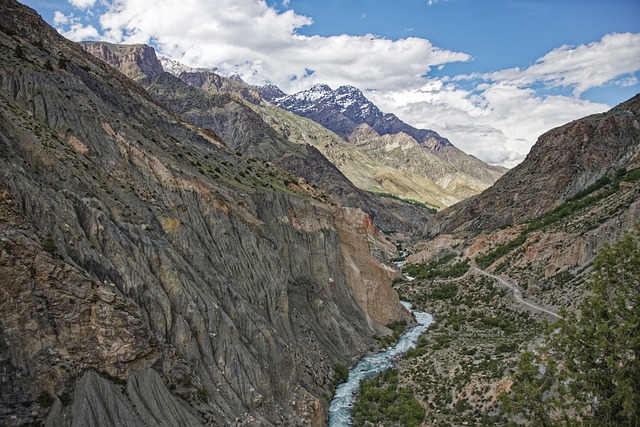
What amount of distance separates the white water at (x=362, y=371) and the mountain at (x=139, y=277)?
1310 mm

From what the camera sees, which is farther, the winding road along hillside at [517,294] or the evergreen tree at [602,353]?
the winding road along hillside at [517,294]

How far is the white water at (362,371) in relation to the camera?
38406 mm

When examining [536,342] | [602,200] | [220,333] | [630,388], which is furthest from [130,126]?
[602,200]

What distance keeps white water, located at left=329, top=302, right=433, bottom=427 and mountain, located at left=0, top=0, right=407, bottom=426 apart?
1310mm

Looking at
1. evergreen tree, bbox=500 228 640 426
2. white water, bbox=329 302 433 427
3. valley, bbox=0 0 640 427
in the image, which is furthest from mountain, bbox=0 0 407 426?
evergreen tree, bbox=500 228 640 426

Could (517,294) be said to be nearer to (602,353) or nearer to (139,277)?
(139,277)

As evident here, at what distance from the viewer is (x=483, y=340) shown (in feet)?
186

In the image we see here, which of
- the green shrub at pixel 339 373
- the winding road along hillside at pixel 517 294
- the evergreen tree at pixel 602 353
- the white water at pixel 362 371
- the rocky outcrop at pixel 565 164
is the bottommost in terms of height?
the winding road along hillside at pixel 517 294

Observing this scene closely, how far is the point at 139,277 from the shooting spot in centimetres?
3048

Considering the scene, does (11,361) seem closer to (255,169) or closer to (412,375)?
(412,375)

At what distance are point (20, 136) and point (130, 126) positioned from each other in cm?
1543

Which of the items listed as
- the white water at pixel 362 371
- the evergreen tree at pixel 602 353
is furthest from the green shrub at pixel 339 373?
the evergreen tree at pixel 602 353

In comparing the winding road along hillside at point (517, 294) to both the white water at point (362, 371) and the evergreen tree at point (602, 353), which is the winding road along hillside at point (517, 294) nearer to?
the white water at point (362, 371)

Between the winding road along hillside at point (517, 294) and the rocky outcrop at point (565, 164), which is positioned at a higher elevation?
the rocky outcrop at point (565, 164)
